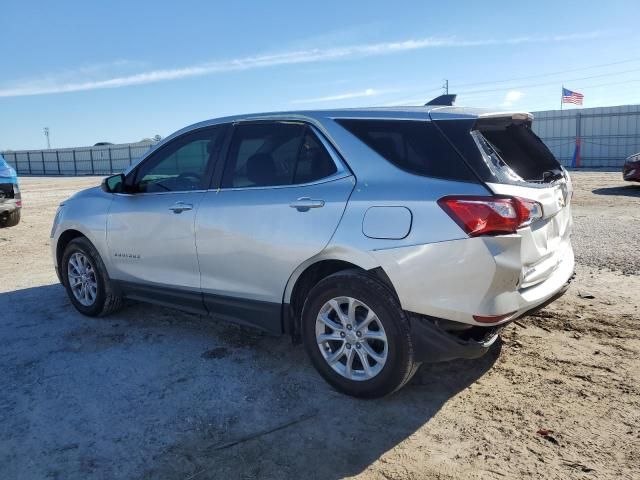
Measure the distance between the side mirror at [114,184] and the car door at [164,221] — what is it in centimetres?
6

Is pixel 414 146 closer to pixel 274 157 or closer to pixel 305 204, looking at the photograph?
pixel 305 204

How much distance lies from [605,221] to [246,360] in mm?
7513

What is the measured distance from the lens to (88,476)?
2.73 meters

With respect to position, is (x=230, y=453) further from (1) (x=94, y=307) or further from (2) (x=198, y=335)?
(1) (x=94, y=307)

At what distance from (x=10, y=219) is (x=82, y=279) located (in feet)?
22.9

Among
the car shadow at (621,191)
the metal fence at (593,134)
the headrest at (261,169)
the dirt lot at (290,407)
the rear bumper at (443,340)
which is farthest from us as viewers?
the metal fence at (593,134)

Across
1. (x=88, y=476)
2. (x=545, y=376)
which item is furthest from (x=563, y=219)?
(x=88, y=476)

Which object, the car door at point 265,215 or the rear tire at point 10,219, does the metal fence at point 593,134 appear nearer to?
the rear tire at point 10,219

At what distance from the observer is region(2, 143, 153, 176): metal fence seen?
4290 centimetres

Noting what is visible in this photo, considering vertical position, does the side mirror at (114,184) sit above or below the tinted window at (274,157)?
below

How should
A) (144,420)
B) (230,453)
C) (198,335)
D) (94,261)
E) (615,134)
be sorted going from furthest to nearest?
(615,134)
(94,261)
(198,335)
(144,420)
(230,453)

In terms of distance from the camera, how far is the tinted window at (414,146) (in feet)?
10.2

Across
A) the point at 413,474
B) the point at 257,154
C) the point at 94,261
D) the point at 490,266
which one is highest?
the point at 257,154

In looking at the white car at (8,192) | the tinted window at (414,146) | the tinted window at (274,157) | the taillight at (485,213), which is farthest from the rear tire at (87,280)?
the white car at (8,192)
